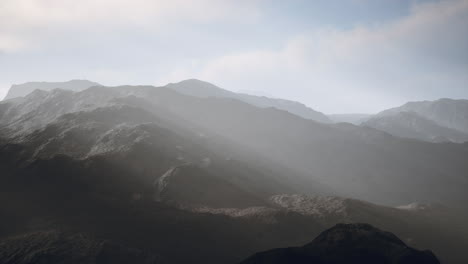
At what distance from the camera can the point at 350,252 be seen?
19938 mm

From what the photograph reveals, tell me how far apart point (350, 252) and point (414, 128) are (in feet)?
546

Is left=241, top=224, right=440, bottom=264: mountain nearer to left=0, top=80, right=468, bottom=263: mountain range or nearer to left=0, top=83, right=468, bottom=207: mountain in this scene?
left=0, top=80, right=468, bottom=263: mountain range

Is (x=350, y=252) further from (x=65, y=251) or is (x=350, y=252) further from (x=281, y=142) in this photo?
(x=281, y=142)

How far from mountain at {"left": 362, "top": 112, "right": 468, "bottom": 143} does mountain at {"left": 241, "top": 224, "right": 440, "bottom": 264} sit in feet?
461

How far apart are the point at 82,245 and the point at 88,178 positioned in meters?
13.0

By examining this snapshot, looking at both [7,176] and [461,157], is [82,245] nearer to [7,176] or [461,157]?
[7,176]

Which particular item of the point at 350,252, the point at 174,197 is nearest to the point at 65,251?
the point at 174,197

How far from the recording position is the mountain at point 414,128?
481 feet

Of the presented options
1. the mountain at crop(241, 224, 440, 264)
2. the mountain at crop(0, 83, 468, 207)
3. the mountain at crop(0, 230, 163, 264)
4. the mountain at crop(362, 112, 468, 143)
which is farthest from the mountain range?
the mountain at crop(362, 112, 468, 143)

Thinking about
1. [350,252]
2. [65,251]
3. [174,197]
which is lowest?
[65,251]

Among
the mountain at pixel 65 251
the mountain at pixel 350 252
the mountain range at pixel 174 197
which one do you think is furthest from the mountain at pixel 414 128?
the mountain at pixel 65 251

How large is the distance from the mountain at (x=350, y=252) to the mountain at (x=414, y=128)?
461 feet

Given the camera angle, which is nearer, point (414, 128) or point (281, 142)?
point (281, 142)

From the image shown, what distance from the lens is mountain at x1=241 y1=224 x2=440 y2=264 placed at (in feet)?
62.2
